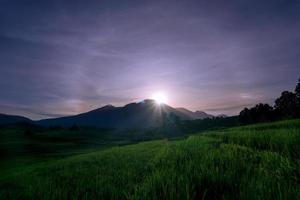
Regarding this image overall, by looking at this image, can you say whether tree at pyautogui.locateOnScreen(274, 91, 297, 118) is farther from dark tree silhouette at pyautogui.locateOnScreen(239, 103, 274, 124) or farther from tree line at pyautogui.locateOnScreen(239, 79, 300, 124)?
dark tree silhouette at pyautogui.locateOnScreen(239, 103, 274, 124)

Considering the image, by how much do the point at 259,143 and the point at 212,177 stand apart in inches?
161

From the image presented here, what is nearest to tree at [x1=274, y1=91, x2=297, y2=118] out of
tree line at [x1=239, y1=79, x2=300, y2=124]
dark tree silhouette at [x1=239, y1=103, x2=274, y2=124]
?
tree line at [x1=239, y1=79, x2=300, y2=124]

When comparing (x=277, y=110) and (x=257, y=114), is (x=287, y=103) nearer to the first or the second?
(x=277, y=110)

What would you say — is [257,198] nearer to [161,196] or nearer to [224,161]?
[161,196]

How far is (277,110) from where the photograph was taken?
266 ft

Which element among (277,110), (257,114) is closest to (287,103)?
(277,110)

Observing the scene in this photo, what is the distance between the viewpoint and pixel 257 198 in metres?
1.39

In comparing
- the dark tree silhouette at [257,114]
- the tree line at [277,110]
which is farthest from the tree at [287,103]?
the dark tree silhouette at [257,114]

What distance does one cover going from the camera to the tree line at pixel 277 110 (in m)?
66.8

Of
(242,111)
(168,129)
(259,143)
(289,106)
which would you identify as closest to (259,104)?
(242,111)

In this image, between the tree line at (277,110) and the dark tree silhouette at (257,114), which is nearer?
the tree line at (277,110)

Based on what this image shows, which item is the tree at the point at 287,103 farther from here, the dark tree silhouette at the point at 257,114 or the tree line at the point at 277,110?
the dark tree silhouette at the point at 257,114

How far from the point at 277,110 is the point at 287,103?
37.7 ft

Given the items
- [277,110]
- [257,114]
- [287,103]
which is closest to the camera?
[287,103]
